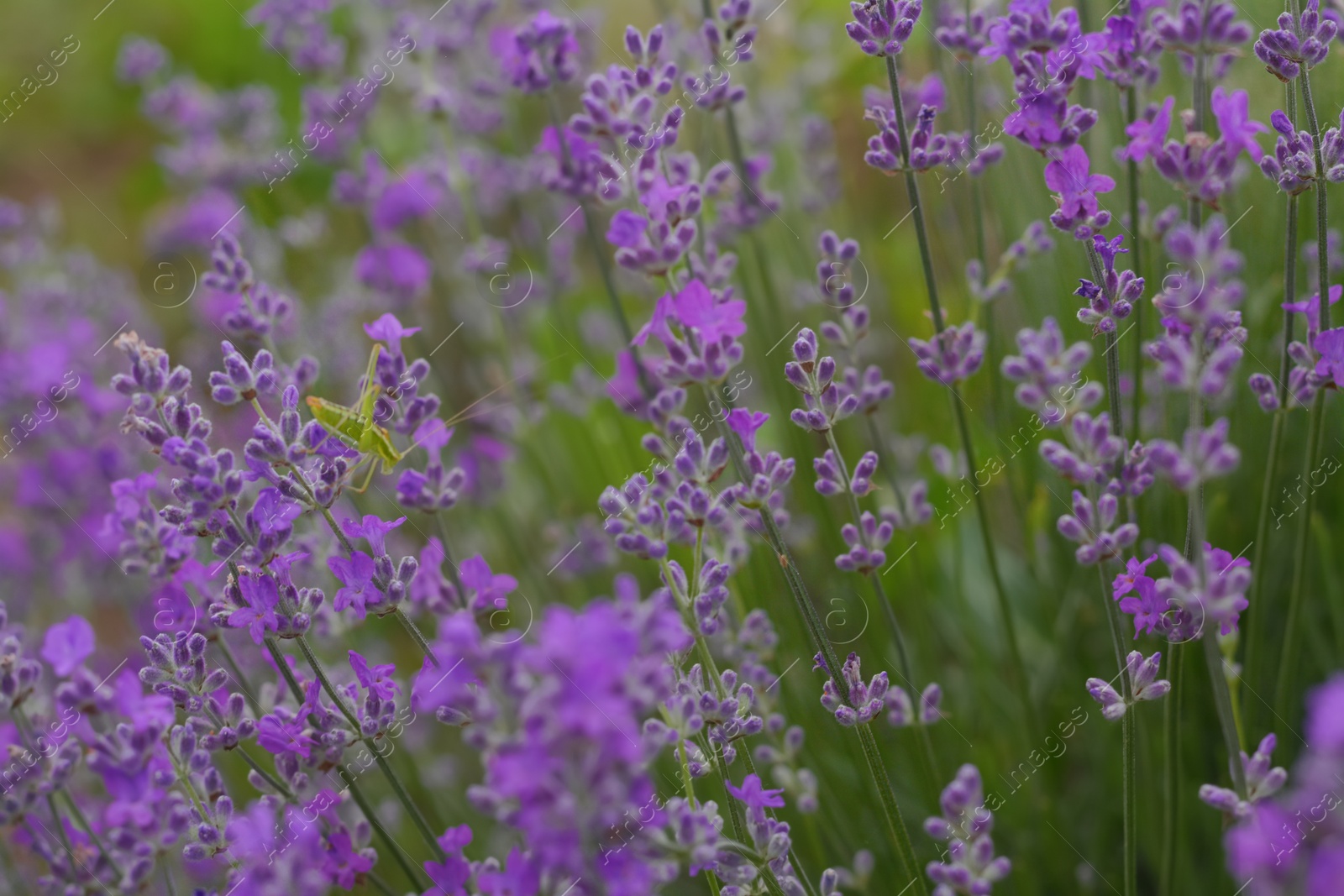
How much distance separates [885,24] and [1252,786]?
936 mm

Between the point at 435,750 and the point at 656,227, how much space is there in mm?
1927

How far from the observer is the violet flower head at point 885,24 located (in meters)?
1.21

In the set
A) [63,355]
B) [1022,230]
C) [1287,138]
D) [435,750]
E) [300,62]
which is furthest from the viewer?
[435,750]

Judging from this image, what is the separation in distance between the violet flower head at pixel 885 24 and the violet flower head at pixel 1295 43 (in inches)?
15.4

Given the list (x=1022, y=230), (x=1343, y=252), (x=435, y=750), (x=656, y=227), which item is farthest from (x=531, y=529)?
(x=1343, y=252)

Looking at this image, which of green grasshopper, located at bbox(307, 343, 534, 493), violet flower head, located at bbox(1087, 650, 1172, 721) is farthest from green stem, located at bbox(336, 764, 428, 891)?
violet flower head, located at bbox(1087, 650, 1172, 721)

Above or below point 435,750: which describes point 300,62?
above

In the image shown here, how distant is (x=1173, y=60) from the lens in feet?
6.18

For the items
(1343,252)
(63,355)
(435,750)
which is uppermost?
(63,355)

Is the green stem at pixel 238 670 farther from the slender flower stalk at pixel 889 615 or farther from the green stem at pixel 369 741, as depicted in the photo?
the slender flower stalk at pixel 889 615

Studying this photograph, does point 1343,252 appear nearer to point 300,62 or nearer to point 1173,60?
point 1173,60

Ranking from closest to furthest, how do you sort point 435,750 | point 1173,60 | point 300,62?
point 1173,60, point 300,62, point 435,750

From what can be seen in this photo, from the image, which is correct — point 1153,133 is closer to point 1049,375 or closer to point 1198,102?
point 1198,102

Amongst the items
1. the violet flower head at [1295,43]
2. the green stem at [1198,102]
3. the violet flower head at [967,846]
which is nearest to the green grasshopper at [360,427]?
the violet flower head at [967,846]
